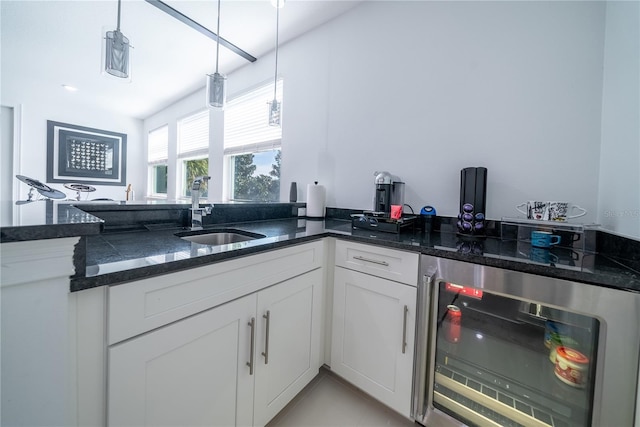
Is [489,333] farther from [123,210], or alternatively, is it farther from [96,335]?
[123,210]

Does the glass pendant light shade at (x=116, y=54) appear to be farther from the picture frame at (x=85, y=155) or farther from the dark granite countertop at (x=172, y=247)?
the picture frame at (x=85, y=155)

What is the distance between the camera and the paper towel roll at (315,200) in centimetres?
200

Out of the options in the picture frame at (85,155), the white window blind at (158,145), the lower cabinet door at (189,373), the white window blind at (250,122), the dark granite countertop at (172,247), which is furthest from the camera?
the white window blind at (158,145)

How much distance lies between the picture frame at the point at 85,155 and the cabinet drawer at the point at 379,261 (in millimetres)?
4769

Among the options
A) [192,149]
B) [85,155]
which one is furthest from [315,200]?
[85,155]

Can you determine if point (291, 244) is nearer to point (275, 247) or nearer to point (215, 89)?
point (275, 247)

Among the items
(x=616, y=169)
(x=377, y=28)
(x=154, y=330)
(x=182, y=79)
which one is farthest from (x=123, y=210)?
(x=182, y=79)

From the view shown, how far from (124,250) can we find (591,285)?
150cm

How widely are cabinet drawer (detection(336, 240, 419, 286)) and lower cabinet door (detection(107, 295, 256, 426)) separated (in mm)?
550

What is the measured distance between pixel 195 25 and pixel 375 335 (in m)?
2.77

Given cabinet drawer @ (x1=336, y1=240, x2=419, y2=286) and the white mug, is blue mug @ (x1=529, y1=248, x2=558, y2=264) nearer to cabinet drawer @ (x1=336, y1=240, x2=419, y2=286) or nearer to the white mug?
the white mug

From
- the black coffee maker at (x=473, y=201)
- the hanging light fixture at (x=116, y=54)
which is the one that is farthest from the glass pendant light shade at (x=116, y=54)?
the black coffee maker at (x=473, y=201)

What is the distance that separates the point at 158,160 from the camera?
441 cm

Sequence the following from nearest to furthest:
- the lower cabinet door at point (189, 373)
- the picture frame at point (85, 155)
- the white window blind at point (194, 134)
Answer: the lower cabinet door at point (189, 373)
the white window blind at point (194, 134)
the picture frame at point (85, 155)
